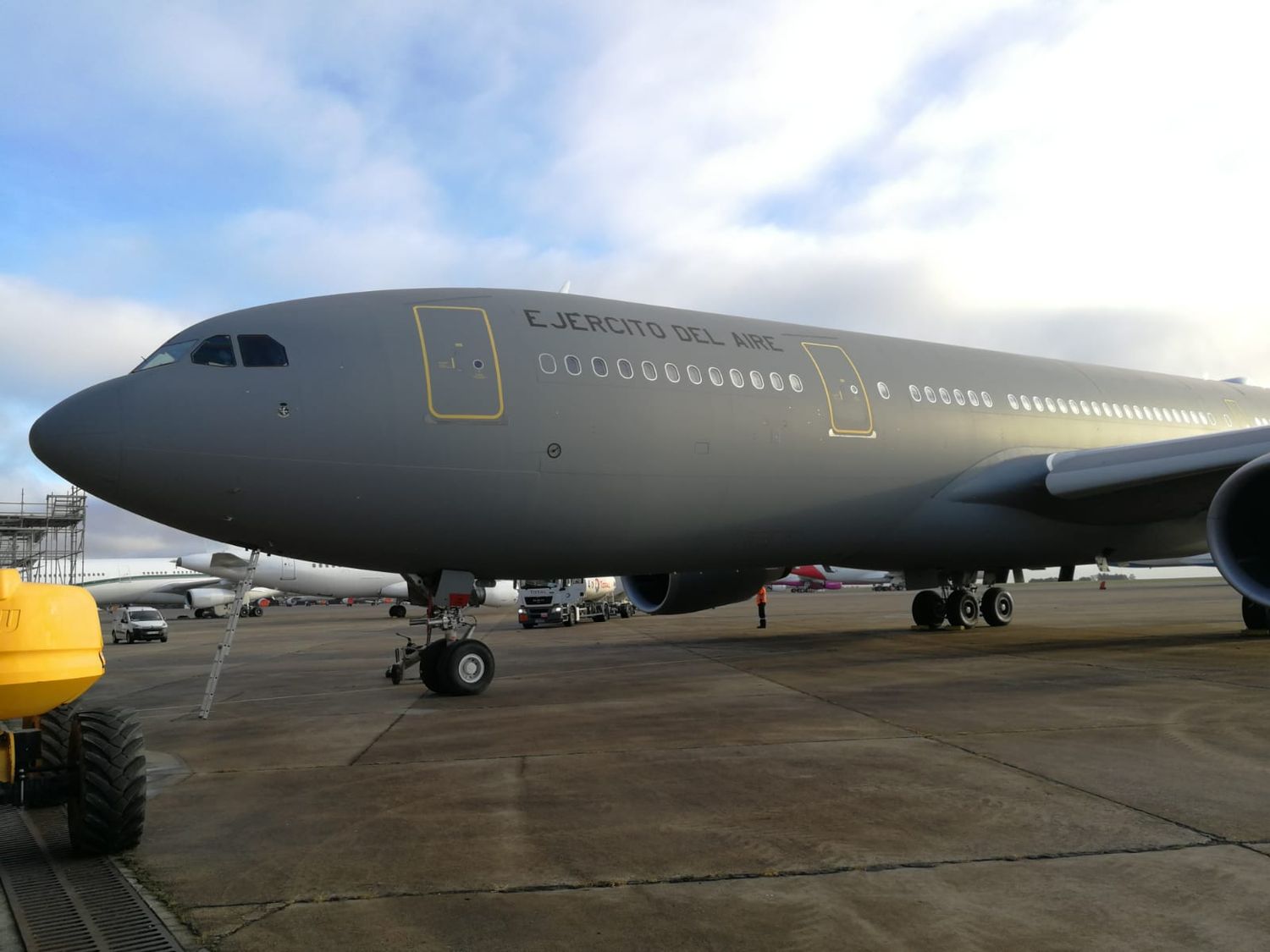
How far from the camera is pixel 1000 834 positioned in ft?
14.7

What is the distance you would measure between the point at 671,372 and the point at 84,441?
5.93 meters

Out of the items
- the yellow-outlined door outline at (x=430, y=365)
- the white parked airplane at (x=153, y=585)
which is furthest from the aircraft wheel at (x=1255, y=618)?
the white parked airplane at (x=153, y=585)

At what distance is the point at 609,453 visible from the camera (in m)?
10.0

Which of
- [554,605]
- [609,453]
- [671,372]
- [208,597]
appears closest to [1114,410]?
[671,372]

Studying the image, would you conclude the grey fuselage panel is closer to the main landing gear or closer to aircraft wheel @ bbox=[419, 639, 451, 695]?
aircraft wheel @ bbox=[419, 639, 451, 695]

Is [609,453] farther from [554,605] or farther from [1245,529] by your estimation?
[554,605]

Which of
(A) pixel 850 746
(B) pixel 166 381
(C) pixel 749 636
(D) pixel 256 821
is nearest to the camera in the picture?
(D) pixel 256 821

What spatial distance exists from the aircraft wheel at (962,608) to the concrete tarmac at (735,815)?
7.46 m

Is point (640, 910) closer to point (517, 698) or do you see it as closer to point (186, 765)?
point (186, 765)

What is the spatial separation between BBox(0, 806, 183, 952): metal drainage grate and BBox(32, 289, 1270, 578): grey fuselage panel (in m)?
4.03

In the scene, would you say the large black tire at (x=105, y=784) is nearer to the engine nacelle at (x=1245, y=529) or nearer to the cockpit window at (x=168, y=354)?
the cockpit window at (x=168, y=354)

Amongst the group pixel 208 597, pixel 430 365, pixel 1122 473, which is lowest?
pixel 208 597

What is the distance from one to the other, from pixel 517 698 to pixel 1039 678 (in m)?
5.89

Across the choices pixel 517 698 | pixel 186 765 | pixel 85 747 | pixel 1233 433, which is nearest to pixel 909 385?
pixel 1233 433
